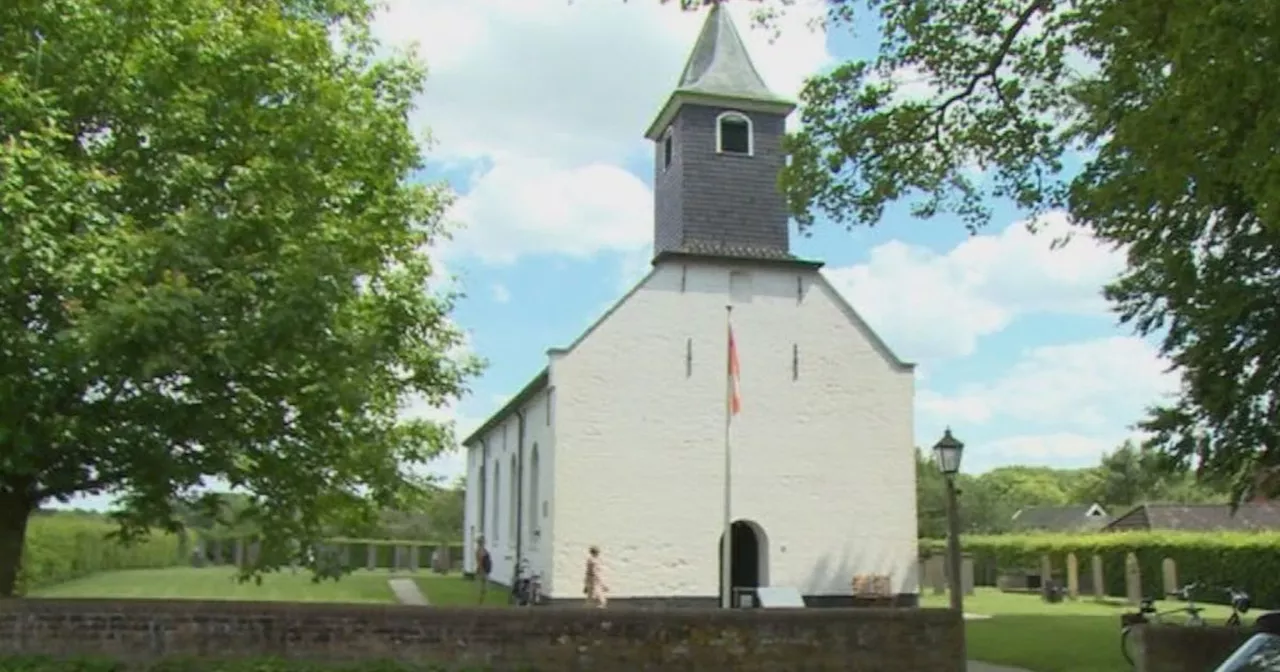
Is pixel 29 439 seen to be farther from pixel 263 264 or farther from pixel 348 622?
pixel 348 622

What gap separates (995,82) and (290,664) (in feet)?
35.6

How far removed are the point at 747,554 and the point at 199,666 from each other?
2121 cm

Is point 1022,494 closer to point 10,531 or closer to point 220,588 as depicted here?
point 220,588

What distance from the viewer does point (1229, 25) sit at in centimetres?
893

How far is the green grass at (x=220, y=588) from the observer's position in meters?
30.0

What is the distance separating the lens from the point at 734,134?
32812 mm

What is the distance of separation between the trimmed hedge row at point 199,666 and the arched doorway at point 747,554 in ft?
61.6

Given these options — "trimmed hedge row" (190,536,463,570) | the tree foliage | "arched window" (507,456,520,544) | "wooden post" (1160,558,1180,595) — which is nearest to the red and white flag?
"arched window" (507,456,520,544)

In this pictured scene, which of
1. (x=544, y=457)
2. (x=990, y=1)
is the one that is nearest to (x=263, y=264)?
(x=990, y=1)

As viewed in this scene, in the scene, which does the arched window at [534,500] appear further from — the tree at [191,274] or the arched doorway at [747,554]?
the tree at [191,274]

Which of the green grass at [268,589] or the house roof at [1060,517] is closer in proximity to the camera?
the green grass at [268,589]

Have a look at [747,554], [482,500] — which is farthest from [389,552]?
[747,554]

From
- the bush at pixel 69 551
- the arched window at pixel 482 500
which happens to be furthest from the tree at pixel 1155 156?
the arched window at pixel 482 500

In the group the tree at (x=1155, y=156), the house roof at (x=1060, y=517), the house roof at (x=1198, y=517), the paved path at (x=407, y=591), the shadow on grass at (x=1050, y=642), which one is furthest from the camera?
the house roof at (x=1060, y=517)
